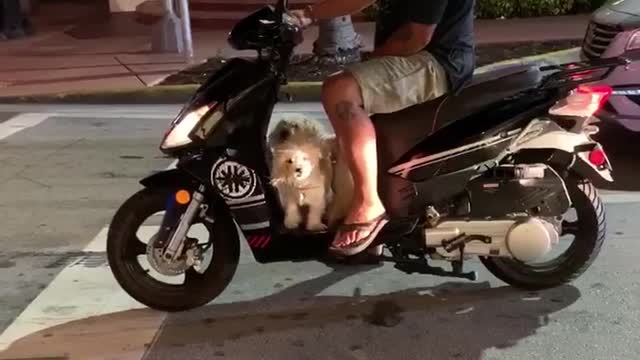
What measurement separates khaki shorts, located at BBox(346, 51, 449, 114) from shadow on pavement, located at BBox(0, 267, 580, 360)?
1.05 metres

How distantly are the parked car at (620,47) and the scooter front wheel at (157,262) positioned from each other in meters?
3.36

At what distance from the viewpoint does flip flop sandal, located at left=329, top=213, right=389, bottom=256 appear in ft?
14.0

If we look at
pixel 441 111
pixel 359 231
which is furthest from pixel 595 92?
pixel 359 231

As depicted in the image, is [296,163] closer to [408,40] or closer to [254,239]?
[254,239]

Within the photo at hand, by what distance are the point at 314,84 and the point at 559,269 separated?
5.98 m

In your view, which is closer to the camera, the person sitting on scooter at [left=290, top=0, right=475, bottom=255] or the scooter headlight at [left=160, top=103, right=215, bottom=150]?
the person sitting on scooter at [left=290, top=0, right=475, bottom=255]

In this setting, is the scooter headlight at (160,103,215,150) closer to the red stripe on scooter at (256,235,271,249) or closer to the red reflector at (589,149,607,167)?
the red stripe on scooter at (256,235,271,249)

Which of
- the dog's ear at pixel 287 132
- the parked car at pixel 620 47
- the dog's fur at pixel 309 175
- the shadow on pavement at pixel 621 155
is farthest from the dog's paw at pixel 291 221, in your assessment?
the parked car at pixel 620 47

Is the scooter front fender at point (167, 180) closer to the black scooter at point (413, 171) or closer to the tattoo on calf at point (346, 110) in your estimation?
the black scooter at point (413, 171)

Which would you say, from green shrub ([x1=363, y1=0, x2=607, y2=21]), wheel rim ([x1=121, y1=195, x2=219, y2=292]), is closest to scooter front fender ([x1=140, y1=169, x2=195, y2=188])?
wheel rim ([x1=121, y1=195, x2=219, y2=292])

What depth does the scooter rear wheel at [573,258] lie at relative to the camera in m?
4.62

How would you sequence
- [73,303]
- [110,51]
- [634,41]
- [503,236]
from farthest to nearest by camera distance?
[110,51] < [634,41] < [73,303] < [503,236]

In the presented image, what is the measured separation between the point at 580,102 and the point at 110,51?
1000 cm

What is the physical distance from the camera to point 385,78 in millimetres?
4273
